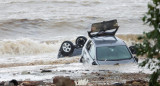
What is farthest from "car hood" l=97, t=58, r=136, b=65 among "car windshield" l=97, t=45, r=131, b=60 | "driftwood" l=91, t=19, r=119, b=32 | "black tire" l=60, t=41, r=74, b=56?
"black tire" l=60, t=41, r=74, b=56

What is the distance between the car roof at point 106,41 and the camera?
16.4 meters

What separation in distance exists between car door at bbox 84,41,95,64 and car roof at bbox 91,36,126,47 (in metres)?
0.18

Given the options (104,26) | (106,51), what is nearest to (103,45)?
(106,51)

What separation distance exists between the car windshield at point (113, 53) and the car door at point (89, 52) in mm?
215

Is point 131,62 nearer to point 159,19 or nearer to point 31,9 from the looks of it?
point 159,19

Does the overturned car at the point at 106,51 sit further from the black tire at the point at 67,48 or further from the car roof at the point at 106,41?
the black tire at the point at 67,48

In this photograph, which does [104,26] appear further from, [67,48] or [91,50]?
[67,48]

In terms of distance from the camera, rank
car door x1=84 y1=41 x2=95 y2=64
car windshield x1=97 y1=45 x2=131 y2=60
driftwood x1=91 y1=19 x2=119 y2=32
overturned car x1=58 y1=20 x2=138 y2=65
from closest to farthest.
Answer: overturned car x1=58 y1=20 x2=138 y2=65
car windshield x1=97 y1=45 x2=131 y2=60
car door x1=84 y1=41 x2=95 y2=64
driftwood x1=91 y1=19 x2=119 y2=32

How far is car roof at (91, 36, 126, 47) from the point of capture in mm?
16405

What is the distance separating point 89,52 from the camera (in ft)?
54.0

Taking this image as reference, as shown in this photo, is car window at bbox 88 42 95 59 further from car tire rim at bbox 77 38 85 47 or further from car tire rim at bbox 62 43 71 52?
car tire rim at bbox 77 38 85 47

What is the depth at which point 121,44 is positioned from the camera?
16328 millimetres

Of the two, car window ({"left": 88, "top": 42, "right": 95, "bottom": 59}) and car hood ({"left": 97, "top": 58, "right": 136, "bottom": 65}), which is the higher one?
car window ({"left": 88, "top": 42, "right": 95, "bottom": 59})

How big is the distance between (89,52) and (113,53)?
0.91 meters
